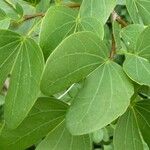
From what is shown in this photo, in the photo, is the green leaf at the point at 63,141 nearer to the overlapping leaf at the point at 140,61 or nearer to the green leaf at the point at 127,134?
the green leaf at the point at 127,134

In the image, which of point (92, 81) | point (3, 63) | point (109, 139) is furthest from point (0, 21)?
point (109, 139)

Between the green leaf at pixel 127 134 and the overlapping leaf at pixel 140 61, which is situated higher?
the overlapping leaf at pixel 140 61

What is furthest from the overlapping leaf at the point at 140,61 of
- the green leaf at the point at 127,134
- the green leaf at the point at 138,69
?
the green leaf at the point at 127,134

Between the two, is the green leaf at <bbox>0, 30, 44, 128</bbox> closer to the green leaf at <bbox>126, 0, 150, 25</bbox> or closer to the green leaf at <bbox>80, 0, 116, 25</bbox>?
the green leaf at <bbox>80, 0, 116, 25</bbox>

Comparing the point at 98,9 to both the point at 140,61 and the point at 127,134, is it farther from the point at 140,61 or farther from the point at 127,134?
the point at 127,134

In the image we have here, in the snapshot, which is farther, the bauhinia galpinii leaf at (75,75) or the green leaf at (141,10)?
the green leaf at (141,10)

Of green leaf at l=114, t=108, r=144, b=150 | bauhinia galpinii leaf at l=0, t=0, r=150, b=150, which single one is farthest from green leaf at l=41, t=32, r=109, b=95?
green leaf at l=114, t=108, r=144, b=150
